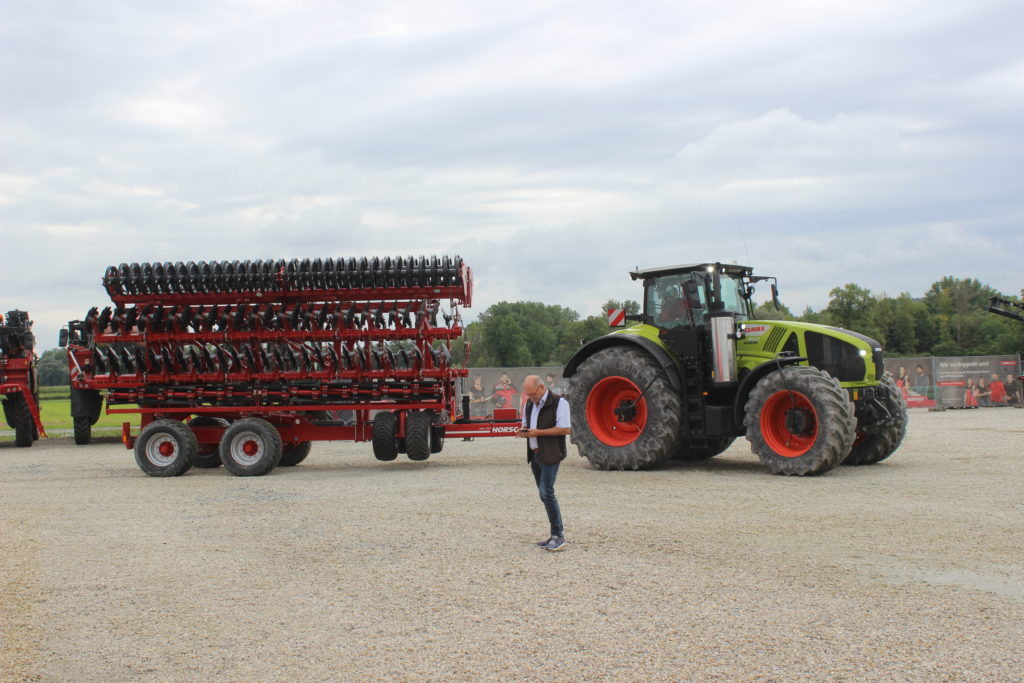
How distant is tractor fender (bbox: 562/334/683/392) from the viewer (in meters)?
14.9

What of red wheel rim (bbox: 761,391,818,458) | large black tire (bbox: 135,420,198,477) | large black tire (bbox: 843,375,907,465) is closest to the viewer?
red wheel rim (bbox: 761,391,818,458)

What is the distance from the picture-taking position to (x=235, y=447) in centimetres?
1541

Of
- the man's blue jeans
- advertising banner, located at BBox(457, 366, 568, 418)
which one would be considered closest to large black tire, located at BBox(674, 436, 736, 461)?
the man's blue jeans

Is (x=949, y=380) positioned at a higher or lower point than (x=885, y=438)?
higher

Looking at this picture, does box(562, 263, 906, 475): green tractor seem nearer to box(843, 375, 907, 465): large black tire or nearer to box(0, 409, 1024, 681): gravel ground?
box(843, 375, 907, 465): large black tire

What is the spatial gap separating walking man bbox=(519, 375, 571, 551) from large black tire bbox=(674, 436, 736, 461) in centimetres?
731

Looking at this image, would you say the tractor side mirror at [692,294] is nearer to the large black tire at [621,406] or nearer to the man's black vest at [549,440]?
the large black tire at [621,406]

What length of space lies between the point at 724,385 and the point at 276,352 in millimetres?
6937

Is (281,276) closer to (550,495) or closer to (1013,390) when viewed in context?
(550,495)

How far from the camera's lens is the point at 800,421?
44.7 ft

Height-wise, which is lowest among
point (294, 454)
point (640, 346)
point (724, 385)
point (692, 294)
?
point (294, 454)

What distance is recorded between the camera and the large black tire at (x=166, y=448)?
15453 mm

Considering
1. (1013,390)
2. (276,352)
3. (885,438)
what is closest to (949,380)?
(1013,390)

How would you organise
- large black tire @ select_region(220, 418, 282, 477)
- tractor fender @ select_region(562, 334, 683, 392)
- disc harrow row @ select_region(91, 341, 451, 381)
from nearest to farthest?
tractor fender @ select_region(562, 334, 683, 392) < large black tire @ select_region(220, 418, 282, 477) < disc harrow row @ select_region(91, 341, 451, 381)
